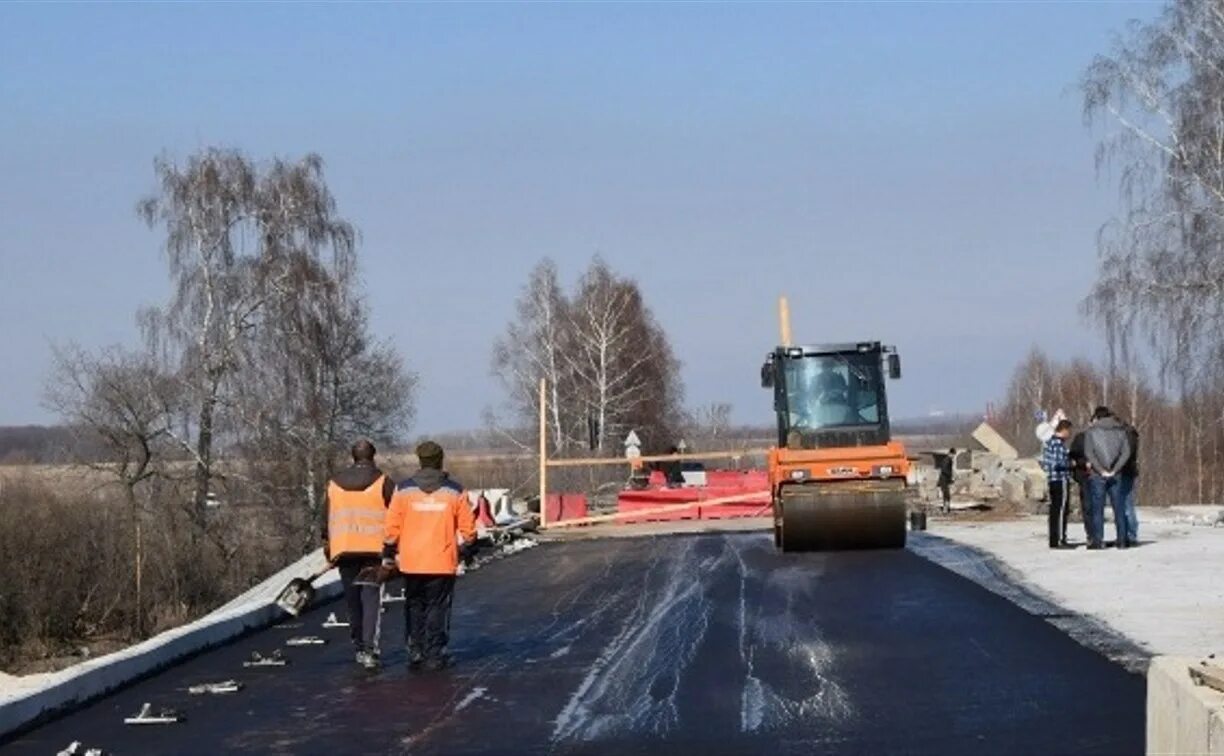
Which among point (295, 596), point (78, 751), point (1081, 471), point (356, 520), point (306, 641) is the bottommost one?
point (78, 751)

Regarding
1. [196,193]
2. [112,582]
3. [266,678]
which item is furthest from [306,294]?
[266,678]

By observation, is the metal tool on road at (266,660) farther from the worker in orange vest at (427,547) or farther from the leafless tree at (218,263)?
the leafless tree at (218,263)

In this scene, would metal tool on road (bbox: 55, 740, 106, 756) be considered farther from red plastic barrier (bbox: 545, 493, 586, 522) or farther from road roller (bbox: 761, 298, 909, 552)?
red plastic barrier (bbox: 545, 493, 586, 522)

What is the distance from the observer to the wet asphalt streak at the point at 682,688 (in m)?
10.6

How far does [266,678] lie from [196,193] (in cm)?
3747

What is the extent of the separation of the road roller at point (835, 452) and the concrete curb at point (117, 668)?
27.1 ft

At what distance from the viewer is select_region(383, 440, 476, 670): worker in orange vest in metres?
14.1

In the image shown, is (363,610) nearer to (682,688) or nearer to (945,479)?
(682,688)

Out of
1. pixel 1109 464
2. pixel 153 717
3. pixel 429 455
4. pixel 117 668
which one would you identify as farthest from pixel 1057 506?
pixel 153 717

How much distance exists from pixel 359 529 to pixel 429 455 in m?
0.84

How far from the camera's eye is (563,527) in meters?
38.0

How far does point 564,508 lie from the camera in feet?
130

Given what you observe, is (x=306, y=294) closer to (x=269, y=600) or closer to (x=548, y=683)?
(x=269, y=600)

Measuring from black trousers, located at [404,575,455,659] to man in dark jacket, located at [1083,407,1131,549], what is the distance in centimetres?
1060
